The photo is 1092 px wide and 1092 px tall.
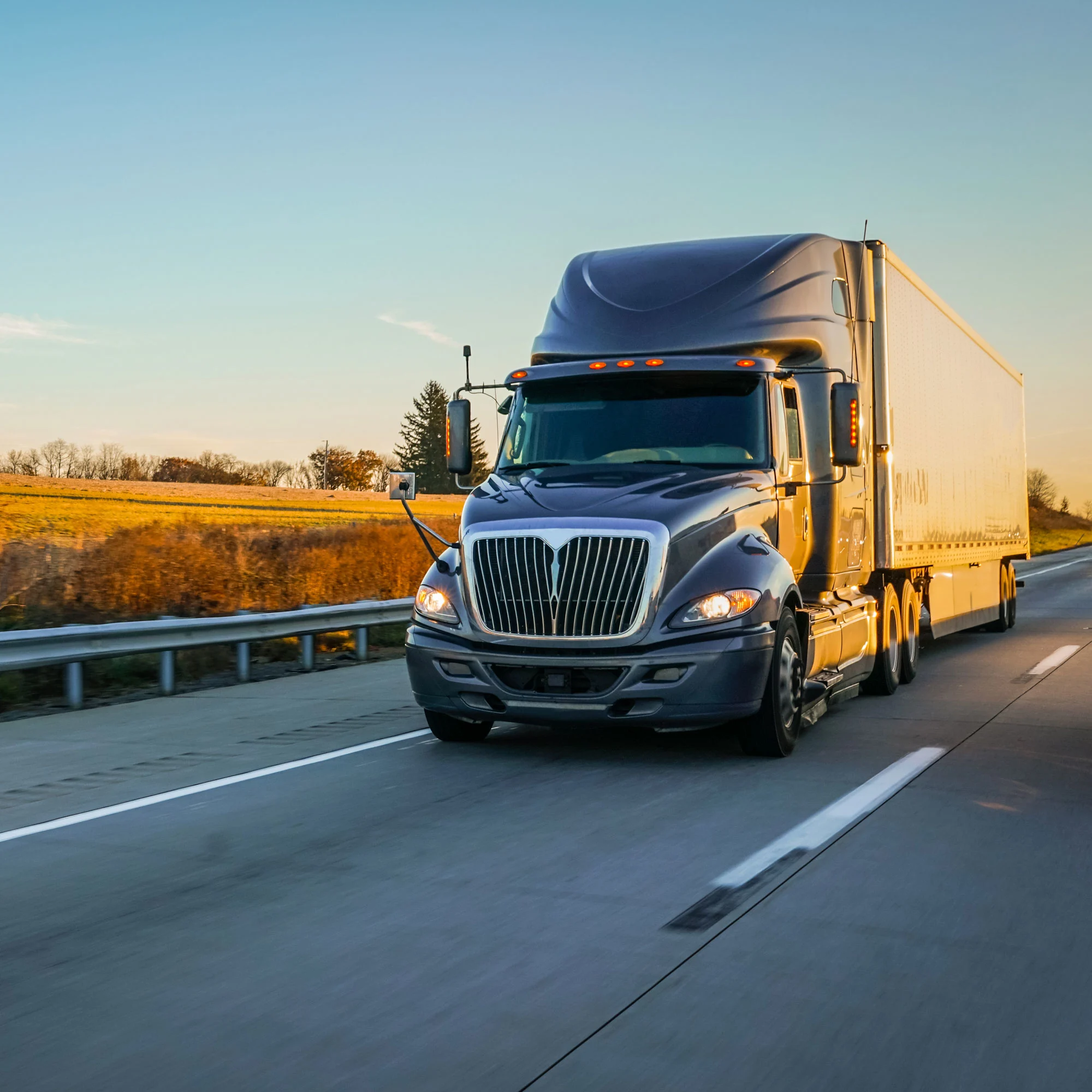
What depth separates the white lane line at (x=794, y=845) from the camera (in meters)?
5.34

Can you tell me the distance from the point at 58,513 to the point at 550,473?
4166 centimetres

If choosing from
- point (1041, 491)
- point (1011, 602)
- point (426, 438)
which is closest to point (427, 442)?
point (426, 438)

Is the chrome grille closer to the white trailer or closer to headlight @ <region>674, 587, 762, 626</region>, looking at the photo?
headlight @ <region>674, 587, 762, 626</region>

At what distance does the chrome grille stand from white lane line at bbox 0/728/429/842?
143 cm

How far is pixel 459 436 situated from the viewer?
1087 centimetres

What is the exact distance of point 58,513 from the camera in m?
48.1

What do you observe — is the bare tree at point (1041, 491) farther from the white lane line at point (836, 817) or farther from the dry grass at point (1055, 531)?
the white lane line at point (836, 817)

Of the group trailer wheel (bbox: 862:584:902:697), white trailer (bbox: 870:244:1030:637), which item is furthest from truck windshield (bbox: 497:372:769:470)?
trailer wheel (bbox: 862:584:902:697)

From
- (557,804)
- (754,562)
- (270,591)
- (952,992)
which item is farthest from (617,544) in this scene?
(270,591)

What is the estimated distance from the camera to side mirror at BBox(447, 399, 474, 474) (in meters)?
10.7

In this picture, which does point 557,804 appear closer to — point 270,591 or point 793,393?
point 793,393

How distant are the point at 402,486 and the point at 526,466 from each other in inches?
82.3

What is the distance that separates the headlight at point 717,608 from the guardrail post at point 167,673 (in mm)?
6573

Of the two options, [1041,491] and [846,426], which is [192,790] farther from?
[1041,491]
